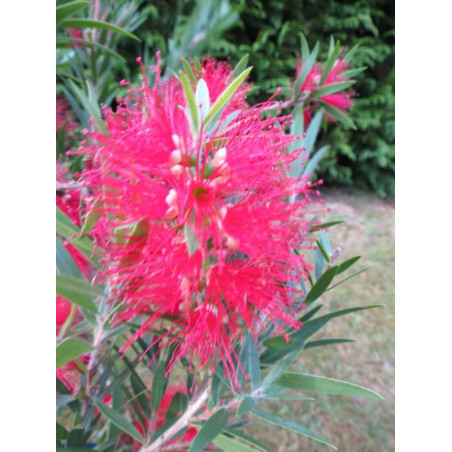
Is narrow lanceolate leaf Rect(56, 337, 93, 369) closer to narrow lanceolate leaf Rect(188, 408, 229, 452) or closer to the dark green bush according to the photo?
narrow lanceolate leaf Rect(188, 408, 229, 452)

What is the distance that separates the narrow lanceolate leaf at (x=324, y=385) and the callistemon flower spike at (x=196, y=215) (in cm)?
9

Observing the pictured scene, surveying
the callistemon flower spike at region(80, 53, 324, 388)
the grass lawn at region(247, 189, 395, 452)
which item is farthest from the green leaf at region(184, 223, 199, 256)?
the grass lawn at region(247, 189, 395, 452)

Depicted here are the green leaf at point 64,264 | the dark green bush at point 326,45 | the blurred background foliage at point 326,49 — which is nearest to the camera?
the green leaf at point 64,264

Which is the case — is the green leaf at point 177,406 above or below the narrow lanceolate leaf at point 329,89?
below

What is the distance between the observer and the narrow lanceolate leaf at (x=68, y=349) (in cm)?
35

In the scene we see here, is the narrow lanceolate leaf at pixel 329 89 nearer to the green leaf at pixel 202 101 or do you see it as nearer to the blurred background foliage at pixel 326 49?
the green leaf at pixel 202 101

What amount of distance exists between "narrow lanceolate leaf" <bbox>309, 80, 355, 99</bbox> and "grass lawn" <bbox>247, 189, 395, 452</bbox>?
0.52m

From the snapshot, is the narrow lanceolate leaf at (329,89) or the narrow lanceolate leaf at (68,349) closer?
the narrow lanceolate leaf at (68,349)

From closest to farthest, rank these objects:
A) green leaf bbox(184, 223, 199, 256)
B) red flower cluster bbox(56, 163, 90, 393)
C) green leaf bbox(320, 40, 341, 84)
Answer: green leaf bbox(184, 223, 199, 256) → red flower cluster bbox(56, 163, 90, 393) → green leaf bbox(320, 40, 341, 84)

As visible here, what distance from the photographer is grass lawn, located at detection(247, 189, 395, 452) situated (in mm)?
1619

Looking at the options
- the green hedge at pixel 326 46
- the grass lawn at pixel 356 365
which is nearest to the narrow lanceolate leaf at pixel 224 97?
the grass lawn at pixel 356 365

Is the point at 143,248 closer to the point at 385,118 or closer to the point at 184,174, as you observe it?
the point at 184,174

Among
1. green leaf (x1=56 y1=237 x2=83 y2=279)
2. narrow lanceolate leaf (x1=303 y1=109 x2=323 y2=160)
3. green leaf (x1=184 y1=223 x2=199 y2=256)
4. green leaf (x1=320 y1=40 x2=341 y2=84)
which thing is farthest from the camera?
green leaf (x1=320 y1=40 x2=341 y2=84)

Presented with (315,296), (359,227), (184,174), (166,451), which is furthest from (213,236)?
(359,227)
